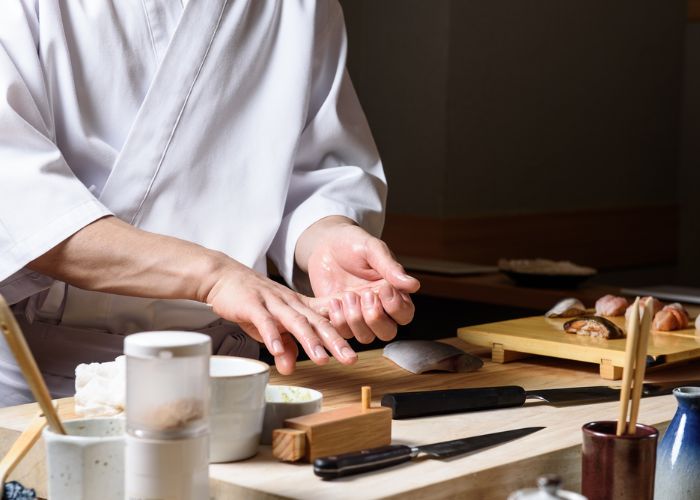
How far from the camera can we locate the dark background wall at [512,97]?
13.3 feet

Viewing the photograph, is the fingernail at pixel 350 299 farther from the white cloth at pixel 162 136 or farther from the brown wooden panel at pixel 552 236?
the brown wooden panel at pixel 552 236

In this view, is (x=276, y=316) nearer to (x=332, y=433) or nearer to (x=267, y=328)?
(x=267, y=328)

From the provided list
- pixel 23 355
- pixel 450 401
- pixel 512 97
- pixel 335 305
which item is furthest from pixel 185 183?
pixel 512 97

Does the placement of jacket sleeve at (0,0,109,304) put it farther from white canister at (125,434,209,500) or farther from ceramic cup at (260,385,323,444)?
white canister at (125,434,209,500)

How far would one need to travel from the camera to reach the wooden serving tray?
1.62 meters

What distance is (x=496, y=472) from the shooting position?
1.11 metres

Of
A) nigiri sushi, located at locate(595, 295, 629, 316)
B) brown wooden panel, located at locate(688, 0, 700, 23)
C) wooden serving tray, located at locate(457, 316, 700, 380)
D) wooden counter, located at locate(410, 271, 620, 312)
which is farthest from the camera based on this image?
brown wooden panel, located at locate(688, 0, 700, 23)

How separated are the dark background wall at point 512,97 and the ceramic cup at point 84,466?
10.3ft

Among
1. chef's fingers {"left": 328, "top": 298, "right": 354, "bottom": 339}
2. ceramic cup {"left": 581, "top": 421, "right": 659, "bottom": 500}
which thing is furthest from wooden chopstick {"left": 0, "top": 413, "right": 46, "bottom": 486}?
ceramic cup {"left": 581, "top": 421, "right": 659, "bottom": 500}

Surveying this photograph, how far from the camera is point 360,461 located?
107 centimetres

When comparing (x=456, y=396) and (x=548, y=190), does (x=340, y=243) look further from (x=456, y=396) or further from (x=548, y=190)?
(x=548, y=190)

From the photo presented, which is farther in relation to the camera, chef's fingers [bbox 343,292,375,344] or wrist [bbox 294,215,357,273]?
wrist [bbox 294,215,357,273]

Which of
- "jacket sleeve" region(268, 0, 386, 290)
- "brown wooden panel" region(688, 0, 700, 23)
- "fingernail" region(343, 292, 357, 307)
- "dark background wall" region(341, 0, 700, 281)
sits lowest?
"fingernail" region(343, 292, 357, 307)

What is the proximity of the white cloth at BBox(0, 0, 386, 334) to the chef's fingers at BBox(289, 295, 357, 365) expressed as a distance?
0.98 feet
